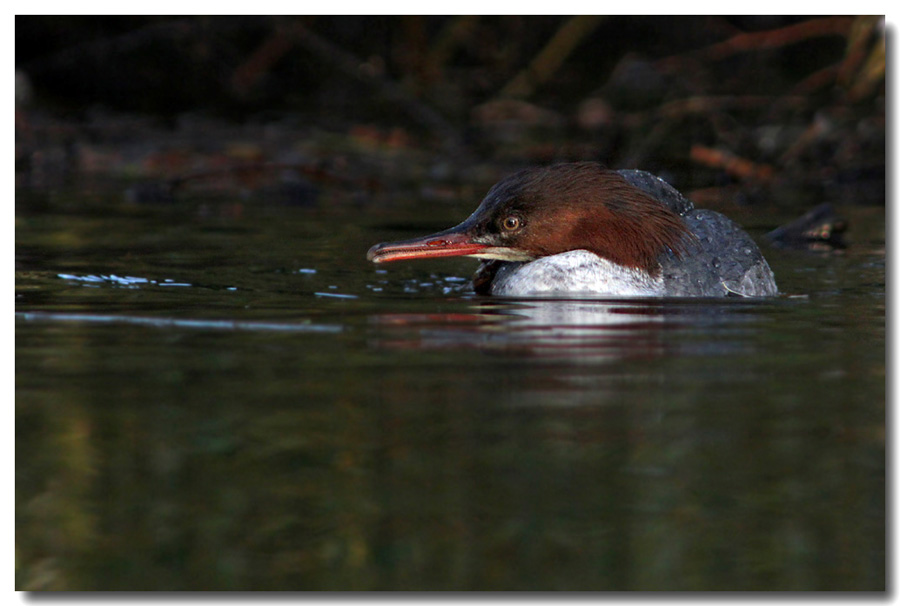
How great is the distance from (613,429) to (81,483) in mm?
1507

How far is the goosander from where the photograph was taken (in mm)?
6805

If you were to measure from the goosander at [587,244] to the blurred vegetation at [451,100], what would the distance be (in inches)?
160

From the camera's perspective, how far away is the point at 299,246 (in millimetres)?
8555

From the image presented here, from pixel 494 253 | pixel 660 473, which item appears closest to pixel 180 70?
pixel 494 253

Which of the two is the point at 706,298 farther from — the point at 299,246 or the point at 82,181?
the point at 82,181

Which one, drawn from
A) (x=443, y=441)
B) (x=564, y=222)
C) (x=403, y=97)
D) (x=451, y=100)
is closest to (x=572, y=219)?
(x=564, y=222)

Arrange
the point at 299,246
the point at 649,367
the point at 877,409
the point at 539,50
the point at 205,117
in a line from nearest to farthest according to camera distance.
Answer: the point at 877,409 < the point at 649,367 < the point at 299,246 < the point at 205,117 < the point at 539,50

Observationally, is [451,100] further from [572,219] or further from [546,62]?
[572,219]

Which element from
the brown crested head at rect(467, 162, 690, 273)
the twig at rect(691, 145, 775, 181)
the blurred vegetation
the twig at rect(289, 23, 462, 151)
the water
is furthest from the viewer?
the twig at rect(289, 23, 462, 151)

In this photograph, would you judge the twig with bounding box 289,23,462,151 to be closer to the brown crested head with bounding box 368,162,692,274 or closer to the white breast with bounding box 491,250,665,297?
the brown crested head with bounding box 368,162,692,274

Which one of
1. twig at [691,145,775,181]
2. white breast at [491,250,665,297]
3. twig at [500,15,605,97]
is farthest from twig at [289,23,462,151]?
white breast at [491,250,665,297]

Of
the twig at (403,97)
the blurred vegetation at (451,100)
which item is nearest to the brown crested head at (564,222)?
the blurred vegetation at (451,100)

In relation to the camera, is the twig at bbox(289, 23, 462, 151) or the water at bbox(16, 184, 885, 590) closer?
the water at bbox(16, 184, 885, 590)

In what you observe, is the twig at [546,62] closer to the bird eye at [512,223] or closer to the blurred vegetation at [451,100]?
the blurred vegetation at [451,100]
